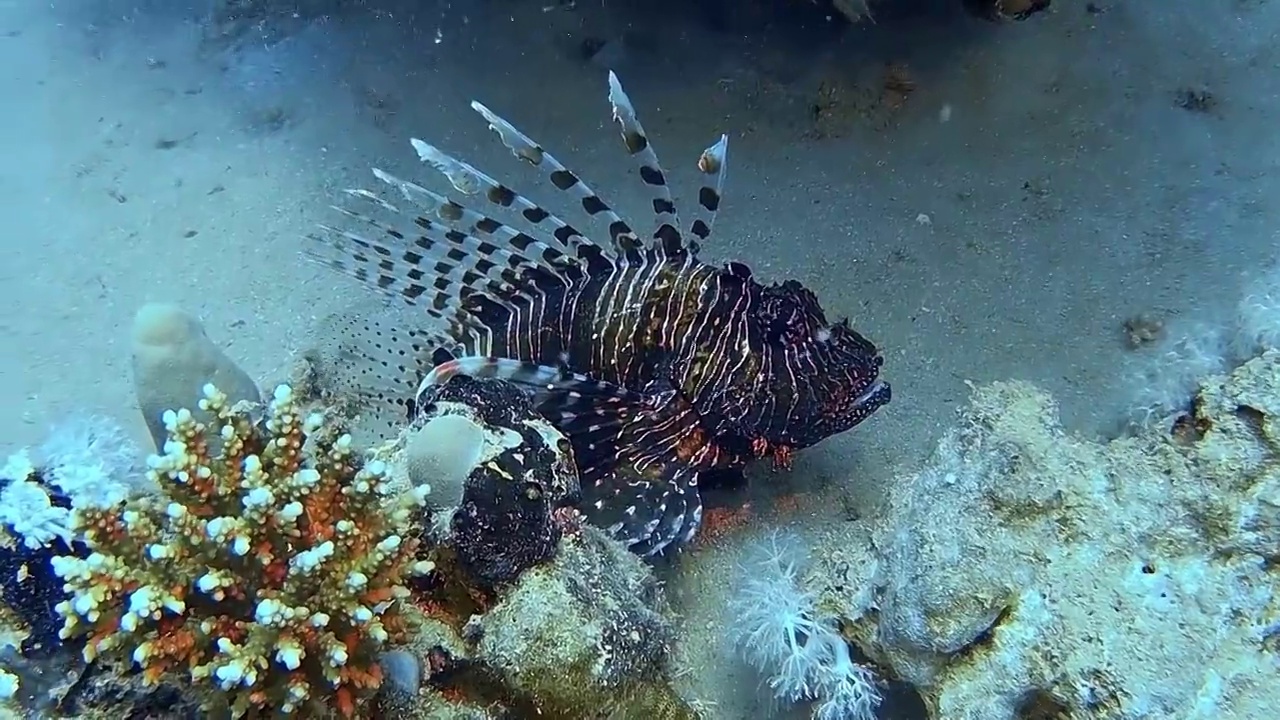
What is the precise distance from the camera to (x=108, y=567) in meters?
1.77

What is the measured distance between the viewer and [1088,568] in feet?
7.05

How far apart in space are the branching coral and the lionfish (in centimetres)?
98

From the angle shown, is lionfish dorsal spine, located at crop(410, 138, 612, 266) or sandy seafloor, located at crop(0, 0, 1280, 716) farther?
sandy seafloor, located at crop(0, 0, 1280, 716)

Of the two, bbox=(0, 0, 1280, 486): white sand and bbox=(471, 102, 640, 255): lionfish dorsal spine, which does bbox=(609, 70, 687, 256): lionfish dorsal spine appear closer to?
bbox=(471, 102, 640, 255): lionfish dorsal spine

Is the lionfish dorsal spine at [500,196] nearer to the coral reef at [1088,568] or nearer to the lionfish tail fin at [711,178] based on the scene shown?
the lionfish tail fin at [711,178]

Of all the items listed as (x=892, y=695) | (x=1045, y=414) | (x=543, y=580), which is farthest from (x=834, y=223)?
(x=543, y=580)

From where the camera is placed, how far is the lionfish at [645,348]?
3.19 meters

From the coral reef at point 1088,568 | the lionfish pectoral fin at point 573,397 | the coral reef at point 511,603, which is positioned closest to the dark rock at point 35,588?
the coral reef at point 511,603

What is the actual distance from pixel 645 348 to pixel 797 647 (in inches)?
50.3

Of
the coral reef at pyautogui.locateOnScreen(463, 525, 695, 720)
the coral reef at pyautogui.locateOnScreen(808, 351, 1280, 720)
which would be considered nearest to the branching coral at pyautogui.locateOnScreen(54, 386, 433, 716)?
the coral reef at pyautogui.locateOnScreen(463, 525, 695, 720)

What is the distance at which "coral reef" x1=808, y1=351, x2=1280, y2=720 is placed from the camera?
1.97 m

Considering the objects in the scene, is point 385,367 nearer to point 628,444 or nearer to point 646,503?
point 628,444

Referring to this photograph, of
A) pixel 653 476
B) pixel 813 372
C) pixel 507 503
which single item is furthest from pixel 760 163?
pixel 507 503

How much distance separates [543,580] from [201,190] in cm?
392
